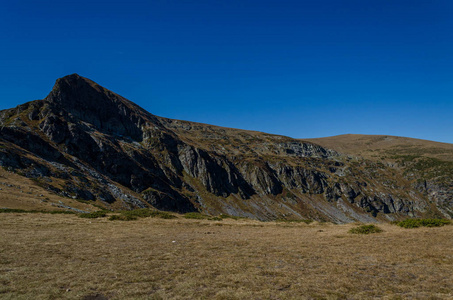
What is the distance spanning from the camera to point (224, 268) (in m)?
13.6

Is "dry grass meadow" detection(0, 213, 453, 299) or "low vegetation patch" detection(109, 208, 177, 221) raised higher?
"dry grass meadow" detection(0, 213, 453, 299)

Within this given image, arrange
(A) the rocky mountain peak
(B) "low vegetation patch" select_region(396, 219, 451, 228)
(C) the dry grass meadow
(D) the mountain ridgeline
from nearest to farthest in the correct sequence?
(C) the dry grass meadow → (B) "low vegetation patch" select_region(396, 219, 451, 228) → (D) the mountain ridgeline → (A) the rocky mountain peak

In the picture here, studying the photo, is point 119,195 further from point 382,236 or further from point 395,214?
point 395,214

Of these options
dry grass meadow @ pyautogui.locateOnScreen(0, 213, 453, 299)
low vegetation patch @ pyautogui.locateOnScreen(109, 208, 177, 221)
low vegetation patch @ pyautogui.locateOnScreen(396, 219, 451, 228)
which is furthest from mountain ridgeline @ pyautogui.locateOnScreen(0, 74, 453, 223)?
low vegetation patch @ pyautogui.locateOnScreen(396, 219, 451, 228)

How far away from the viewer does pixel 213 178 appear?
163m

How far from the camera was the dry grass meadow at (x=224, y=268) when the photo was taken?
10.2m

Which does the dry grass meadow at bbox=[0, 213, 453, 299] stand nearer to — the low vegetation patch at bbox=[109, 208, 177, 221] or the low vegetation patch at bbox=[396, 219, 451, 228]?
the low vegetation patch at bbox=[396, 219, 451, 228]

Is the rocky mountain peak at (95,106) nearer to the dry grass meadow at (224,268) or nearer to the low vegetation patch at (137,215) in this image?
the low vegetation patch at (137,215)

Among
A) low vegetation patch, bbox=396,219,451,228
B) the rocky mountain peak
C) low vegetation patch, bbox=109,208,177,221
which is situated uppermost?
the rocky mountain peak

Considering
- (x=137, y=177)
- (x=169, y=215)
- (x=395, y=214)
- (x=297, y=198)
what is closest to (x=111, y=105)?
(x=137, y=177)

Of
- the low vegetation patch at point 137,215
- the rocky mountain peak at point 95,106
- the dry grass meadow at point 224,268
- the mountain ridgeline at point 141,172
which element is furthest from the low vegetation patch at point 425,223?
the rocky mountain peak at point 95,106

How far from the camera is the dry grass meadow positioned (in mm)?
10195

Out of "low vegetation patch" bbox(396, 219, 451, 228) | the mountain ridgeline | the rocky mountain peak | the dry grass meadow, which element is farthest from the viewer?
the rocky mountain peak

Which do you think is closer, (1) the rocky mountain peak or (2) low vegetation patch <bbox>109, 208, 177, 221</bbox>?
(2) low vegetation patch <bbox>109, 208, 177, 221</bbox>
